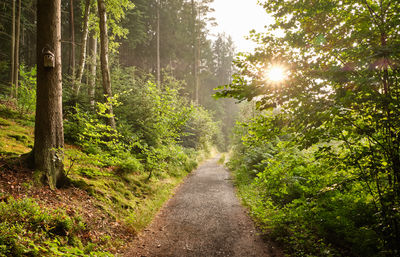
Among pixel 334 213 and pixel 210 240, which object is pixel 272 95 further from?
pixel 210 240

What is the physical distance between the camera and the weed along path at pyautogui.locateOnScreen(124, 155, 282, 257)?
4484mm

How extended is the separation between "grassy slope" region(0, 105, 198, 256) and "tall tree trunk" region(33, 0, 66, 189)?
0.35 meters

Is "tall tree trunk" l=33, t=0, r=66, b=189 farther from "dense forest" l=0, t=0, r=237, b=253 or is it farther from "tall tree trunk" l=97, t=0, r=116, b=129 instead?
"tall tree trunk" l=97, t=0, r=116, b=129

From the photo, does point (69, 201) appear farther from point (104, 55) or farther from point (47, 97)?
point (104, 55)

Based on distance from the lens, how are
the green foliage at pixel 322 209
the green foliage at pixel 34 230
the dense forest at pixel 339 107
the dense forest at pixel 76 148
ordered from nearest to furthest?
the dense forest at pixel 339 107 < the green foliage at pixel 34 230 < the green foliage at pixel 322 209 < the dense forest at pixel 76 148

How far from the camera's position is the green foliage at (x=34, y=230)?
265 cm

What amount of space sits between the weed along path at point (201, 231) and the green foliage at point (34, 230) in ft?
4.43

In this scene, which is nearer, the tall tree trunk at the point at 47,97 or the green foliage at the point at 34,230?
the green foliage at the point at 34,230

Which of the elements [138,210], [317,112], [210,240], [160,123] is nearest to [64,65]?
[160,123]

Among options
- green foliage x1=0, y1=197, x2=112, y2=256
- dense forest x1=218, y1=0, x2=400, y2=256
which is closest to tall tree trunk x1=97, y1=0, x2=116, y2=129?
green foliage x1=0, y1=197, x2=112, y2=256

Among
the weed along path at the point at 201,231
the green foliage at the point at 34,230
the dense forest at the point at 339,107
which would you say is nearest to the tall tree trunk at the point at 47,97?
the green foliage at the point at 34,230

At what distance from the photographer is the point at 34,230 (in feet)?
10.5

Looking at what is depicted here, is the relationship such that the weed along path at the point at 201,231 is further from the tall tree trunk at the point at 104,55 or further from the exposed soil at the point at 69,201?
the tall tree trunk at the point at 104,55

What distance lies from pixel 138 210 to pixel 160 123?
12.9 feet
